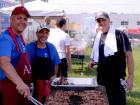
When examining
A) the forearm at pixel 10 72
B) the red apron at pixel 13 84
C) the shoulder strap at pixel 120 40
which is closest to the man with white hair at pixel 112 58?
the shoulder strap at pixel 120 40

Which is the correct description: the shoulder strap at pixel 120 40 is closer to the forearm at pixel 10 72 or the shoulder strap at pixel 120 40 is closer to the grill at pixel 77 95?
the grill at pixel 77 95

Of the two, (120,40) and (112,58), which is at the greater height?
(120,40)

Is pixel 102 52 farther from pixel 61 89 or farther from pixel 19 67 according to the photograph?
pixel 19 67

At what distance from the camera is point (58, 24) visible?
25.3ft

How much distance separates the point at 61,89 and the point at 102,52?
2.68ft

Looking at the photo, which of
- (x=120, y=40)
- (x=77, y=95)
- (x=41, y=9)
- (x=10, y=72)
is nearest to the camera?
(x=10, y=72)

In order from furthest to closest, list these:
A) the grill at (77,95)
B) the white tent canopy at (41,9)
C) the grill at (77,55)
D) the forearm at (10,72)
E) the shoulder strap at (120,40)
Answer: the white tent canopy at (41,9)
the grill at (77,55)
the shoulder strap at (120,40)
the grill at (77,95)
the forearm at (10,72)

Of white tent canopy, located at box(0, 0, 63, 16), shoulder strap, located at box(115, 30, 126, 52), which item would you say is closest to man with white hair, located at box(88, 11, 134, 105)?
shoulder strap, located at box(115, 30, 126, 52)

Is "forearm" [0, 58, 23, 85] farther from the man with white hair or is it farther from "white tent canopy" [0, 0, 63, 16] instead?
"white tent canopy" [0, 0, 63, 16]

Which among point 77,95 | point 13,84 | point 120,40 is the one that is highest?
point 120,40

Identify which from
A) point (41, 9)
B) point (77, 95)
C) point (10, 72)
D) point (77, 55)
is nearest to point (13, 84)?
point (10, 72)

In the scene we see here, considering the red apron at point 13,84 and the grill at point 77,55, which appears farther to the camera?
the grill at point 77,55

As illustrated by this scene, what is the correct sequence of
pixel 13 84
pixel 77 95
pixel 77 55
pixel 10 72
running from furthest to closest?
pixel 77 55, pixel 77 95, pixel 13 84, pixel 10 72

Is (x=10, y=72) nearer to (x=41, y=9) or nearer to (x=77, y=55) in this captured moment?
(x=77, y=55)
